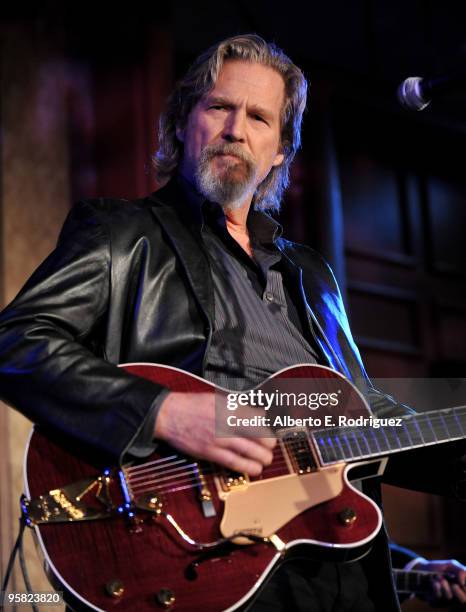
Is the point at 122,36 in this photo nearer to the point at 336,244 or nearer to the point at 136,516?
the point at 336,244

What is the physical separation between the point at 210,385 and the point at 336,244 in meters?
3.59

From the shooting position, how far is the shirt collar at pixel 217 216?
220 cm

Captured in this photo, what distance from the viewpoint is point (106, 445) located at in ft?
5.48

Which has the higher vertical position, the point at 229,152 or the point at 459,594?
the point at 229,152

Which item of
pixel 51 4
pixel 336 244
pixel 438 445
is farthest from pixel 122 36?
pixel 438 445

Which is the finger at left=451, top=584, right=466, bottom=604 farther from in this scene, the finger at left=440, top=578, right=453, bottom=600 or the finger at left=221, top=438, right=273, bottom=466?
the finger at left=221, top=438, right=273, bottom=466

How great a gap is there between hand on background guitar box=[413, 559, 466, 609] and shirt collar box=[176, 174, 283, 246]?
208 cm

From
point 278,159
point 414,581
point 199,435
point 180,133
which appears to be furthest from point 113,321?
point 414,581

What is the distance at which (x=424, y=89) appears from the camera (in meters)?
1.84

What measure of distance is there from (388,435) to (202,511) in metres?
0.45

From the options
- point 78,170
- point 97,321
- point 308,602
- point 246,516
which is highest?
point 78,170

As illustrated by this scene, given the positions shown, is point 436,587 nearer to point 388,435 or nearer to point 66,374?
point 388,435

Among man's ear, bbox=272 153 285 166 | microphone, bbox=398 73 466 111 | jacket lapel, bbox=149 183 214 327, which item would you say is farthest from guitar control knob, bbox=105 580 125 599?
man's ear, bbox=272 153 285 166

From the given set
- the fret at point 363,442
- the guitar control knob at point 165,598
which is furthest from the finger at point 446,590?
the guitar control knob at point 165,598
